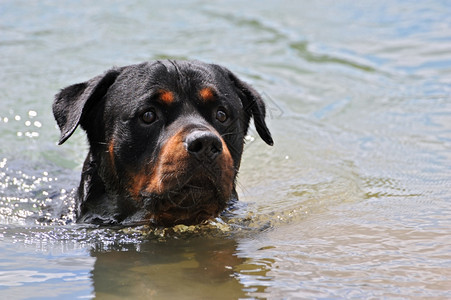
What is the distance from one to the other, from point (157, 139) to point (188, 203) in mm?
405

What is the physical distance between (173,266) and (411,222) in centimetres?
147

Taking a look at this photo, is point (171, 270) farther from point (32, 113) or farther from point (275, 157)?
point (32, 113)

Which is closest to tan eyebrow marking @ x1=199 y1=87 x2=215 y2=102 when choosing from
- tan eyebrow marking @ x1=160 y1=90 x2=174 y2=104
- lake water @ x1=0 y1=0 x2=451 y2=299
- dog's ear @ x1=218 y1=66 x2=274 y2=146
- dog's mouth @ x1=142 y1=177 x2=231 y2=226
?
tan eyebrow marking @ x1=160 y1=90 x2=174 y2=104

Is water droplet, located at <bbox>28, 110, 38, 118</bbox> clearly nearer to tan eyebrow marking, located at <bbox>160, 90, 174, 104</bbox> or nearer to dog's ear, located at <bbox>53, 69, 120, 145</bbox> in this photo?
dog's ear, located at <bbox>53, 69, 120, 145</bbox>

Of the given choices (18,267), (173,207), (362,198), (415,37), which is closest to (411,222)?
(362,198)

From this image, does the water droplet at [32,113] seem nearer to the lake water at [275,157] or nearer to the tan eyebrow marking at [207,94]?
the lake water at [275,157]

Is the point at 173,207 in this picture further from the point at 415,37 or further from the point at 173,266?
the point at 415,37

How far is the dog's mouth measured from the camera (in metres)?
3.43

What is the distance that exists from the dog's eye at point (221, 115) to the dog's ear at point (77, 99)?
26.1 inches

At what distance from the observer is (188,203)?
353 centimetres

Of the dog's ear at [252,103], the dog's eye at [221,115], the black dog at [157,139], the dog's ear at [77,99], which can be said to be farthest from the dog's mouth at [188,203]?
the dog's ear at [252,103]

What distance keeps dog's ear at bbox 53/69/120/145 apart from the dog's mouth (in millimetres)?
660

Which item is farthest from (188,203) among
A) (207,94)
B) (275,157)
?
(275,157)

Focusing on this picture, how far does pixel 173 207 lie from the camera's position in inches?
142
